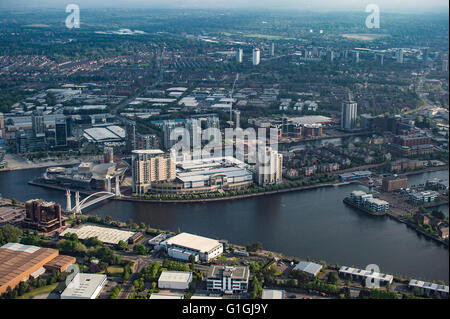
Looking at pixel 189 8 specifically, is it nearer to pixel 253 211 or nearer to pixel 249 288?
pixel 253 211

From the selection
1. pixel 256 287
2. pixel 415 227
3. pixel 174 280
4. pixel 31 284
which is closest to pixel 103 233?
pixel 31 284

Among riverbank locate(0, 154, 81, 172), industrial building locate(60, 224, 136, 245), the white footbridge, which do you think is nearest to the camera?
industrial building locate(60, 224, 136, 245)

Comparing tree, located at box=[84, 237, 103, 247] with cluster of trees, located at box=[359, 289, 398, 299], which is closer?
cluster of trees, located at box=[359, 289, 398, 299]

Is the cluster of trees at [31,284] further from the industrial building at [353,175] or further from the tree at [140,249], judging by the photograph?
the industrial building at [353,175]

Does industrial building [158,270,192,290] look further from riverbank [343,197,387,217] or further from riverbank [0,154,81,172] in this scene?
riverbank [0,154,81,172]

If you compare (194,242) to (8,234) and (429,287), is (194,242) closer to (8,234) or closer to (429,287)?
(8,234)

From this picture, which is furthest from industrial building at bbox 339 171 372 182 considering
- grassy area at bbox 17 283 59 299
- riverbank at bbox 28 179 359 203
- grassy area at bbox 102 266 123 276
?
grassy area at bbox 17 283 59 299

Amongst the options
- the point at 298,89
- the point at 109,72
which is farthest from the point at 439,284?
the point at 109,72
